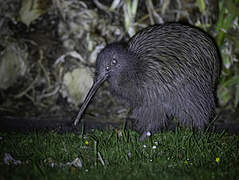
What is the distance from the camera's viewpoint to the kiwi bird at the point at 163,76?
111 inches

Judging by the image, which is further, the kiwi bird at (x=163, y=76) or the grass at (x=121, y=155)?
the kiwi bird at (x=163, y=76)

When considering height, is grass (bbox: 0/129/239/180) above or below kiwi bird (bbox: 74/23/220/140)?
below

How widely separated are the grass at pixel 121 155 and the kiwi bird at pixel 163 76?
0.18 m

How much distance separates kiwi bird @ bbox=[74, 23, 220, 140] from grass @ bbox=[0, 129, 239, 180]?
179 millimetres

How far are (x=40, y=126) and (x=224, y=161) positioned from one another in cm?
184

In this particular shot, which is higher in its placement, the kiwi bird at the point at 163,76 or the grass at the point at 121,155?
the kiwi bird at the point at 163,76

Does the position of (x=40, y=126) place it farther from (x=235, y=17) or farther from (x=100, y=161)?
(x=235, y=17)

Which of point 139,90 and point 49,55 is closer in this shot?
point 139,90

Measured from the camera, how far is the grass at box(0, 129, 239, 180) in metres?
1.99

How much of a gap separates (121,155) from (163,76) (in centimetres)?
82

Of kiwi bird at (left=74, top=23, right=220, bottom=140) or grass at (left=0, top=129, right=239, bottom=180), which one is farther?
kiwi bird at (left=74, top=23, right=220, bottom=140)

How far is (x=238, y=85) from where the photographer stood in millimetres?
3869

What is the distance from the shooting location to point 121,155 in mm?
2361

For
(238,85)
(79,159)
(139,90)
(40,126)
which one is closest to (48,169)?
(79,159)
